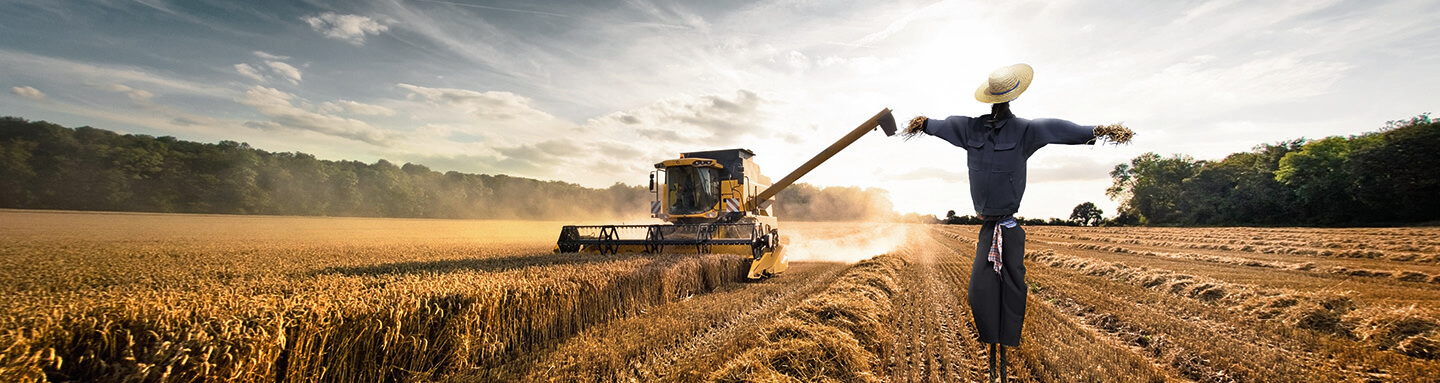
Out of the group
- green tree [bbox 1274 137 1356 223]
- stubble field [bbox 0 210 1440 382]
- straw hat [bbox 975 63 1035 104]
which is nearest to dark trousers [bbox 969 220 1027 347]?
straw hat [bbox 975 63 1035 104]

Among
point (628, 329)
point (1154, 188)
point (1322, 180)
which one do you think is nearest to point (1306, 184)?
point (1322, 180)

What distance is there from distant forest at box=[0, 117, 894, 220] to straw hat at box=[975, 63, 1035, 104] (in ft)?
86.0

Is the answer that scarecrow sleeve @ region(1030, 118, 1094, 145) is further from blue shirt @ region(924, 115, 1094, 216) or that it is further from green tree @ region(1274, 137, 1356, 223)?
green tree @ region(1274, 137, 1356, 223)

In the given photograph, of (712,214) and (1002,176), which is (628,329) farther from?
(712,214)

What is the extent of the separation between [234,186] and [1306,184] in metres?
76.7

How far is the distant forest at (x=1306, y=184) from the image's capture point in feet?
116

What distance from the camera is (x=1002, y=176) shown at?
3.22 metres

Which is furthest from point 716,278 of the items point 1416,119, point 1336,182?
point 1416,119

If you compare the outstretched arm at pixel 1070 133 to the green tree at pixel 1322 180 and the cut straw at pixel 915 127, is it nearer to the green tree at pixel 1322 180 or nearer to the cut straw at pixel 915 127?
the cut straw at pixel 915 127

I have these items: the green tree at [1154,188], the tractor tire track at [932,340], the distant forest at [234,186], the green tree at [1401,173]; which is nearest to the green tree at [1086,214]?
the green tree at [1154,188]

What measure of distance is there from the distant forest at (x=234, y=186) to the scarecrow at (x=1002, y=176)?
26127 mm

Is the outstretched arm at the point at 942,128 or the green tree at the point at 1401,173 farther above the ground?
the green tree at the point at 1401,173

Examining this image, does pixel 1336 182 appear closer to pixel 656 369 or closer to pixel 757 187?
pixel 757 187

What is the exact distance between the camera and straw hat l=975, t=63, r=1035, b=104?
3236 mm
